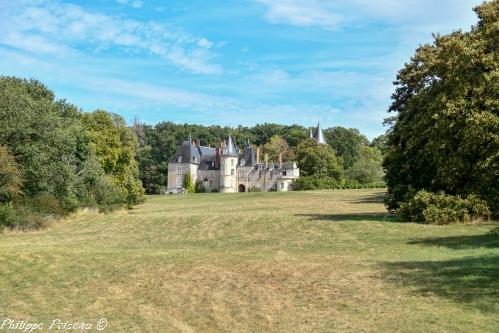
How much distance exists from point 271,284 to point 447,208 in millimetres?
14977

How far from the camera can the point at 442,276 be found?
14.8 meters

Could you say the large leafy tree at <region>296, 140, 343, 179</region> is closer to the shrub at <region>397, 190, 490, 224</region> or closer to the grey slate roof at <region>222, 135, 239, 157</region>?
the grey slate roof at <region>222, 135, 239, 157</region>

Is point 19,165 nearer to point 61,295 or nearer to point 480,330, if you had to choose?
point 61,295

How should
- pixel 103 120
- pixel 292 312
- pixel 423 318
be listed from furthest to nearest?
pixel 103 120 < pixel 292 312 < pixel 423 318

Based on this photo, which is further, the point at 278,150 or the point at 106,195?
the point at 278,150

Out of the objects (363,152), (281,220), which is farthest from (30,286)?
(363,152)

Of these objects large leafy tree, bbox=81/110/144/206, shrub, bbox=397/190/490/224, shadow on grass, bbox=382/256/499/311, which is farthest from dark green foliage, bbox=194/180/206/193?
shadow on grass, bbox=382/256/499/311

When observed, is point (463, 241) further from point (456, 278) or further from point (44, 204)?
point (44, 204)

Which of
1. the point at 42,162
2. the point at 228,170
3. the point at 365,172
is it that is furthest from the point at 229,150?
the point at 42,162

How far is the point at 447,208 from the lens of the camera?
2703 centimetres

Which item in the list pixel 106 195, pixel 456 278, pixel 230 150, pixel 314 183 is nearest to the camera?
pixel 456 278

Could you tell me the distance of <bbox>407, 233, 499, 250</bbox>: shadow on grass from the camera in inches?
780

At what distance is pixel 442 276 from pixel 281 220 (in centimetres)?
1833

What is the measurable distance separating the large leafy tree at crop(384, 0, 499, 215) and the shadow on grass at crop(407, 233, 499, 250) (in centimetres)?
406
